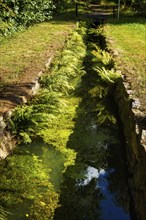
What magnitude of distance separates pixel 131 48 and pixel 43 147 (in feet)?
31.8

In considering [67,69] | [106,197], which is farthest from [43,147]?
[67,69]

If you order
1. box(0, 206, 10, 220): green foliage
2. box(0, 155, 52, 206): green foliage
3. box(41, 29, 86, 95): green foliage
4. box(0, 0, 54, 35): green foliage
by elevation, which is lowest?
box(0, 206, 10, 220): green foliage

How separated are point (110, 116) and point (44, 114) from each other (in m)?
2.62

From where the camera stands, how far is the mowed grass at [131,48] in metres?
11.7

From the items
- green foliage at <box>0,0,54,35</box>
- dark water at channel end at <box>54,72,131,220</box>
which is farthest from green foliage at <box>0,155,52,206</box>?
green foliage at <box>0,0,54,35</box>

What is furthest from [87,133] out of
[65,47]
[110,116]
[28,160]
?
[65,47]

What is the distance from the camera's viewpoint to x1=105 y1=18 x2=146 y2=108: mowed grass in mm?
11719

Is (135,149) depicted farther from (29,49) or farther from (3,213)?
(29,49)

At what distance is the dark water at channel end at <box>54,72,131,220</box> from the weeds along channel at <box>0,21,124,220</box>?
6.7 inches

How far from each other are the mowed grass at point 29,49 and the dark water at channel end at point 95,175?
9.07ft

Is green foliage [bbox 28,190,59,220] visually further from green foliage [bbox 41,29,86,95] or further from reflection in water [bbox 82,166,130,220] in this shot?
green foliage [bbox 41,29,86,95]

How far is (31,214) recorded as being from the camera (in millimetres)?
6738

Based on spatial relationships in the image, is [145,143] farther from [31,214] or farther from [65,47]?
[65,47]

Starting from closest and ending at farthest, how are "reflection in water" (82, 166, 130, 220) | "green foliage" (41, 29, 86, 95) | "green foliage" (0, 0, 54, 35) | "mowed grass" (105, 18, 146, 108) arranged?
"reflection in water" (82, 166, 130, 220) < "mowed grass" (105, 18, 146, 108) < "green foliage" (41, 29, 86, 95) < "green foliage" (0, 0, 54, 35)
